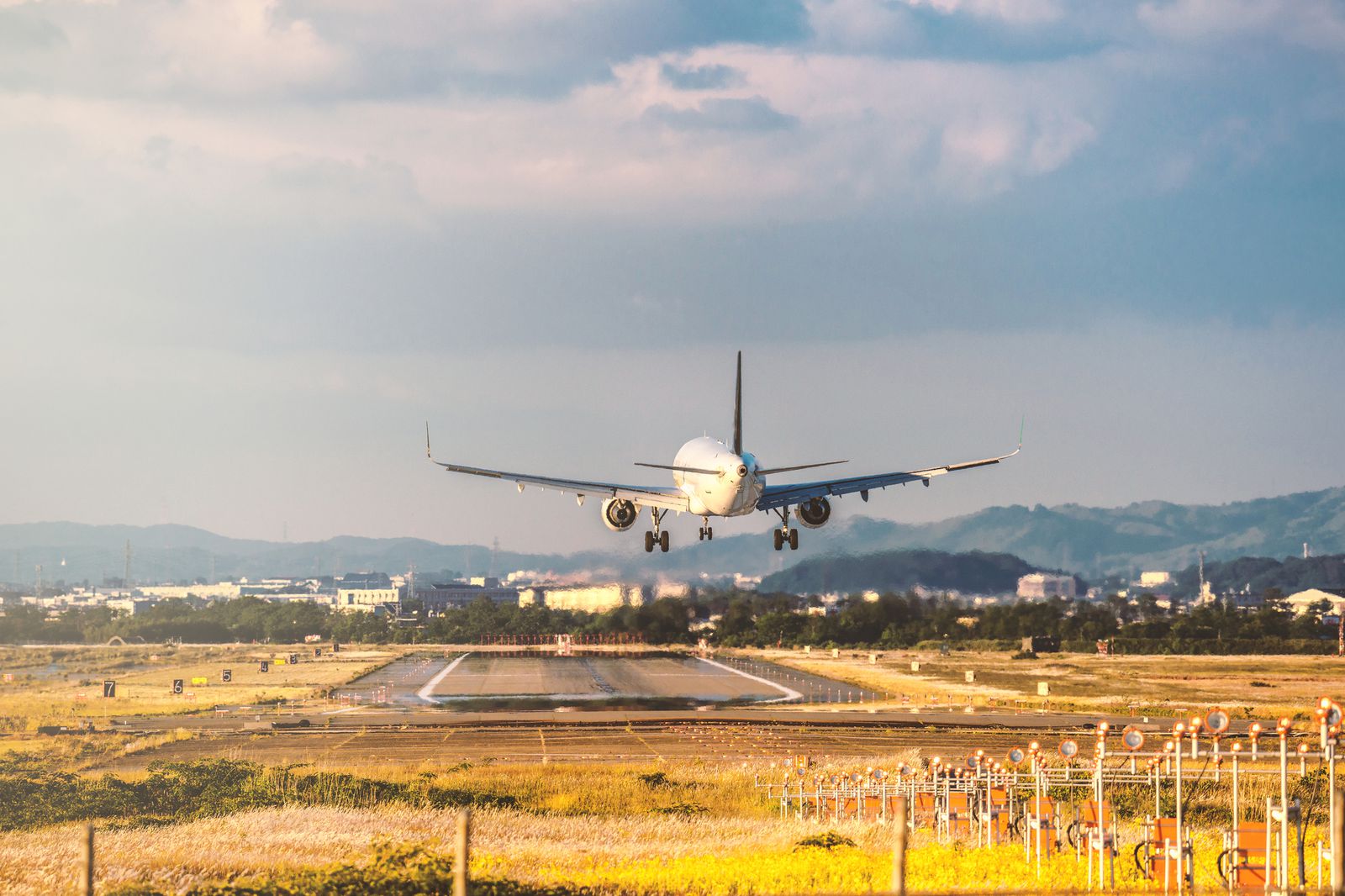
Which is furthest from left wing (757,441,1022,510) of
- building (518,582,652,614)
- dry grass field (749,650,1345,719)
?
building (518,582,652,614)

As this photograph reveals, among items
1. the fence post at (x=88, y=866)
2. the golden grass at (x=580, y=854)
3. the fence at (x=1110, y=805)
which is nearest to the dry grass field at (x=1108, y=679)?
the fence at (x=1110, y=805)

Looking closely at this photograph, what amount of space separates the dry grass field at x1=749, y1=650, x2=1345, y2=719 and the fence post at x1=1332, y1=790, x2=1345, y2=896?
249ft

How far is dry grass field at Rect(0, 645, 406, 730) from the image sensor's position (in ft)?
343

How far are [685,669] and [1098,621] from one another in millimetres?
63235

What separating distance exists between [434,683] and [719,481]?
79.7m

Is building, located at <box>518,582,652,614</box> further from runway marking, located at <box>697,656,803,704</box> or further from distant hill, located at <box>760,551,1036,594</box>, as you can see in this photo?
distant hill, located at <box>760,551,1036,594</box>

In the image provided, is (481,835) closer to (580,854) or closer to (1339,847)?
(580,854)

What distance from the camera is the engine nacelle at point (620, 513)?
64812mm

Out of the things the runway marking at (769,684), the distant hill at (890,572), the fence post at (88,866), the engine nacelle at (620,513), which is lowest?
the runway marking at (769,684)

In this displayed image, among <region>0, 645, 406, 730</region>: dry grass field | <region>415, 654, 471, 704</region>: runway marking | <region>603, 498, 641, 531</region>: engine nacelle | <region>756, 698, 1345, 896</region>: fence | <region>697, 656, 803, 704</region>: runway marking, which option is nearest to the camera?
<region>756, 698, 1345, 896</region>: fence

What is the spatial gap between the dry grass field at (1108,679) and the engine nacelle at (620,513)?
157 feet

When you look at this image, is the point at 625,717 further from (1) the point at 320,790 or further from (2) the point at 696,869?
(2) the point at 696,869

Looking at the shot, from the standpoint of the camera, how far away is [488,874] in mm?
34562

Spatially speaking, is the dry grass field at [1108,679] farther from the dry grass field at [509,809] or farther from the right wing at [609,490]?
the right wing at [609,490]
